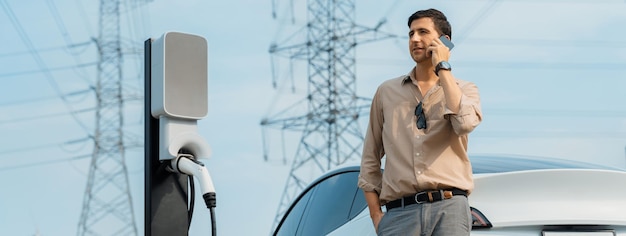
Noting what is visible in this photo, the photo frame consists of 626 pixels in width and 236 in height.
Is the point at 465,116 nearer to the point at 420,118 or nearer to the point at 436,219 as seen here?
the point at 420,118

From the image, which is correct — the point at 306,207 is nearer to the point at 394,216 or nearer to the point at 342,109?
the point at 394,216

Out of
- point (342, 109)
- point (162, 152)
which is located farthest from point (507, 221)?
point (342, 109)

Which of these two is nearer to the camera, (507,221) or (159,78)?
(507,221)

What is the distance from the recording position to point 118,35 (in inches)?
844

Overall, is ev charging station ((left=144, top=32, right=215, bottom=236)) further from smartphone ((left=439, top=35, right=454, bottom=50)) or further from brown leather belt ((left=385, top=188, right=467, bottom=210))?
smartphone ((left=439, top=35, right=454, bottom=50))

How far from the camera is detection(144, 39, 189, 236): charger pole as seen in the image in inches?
163

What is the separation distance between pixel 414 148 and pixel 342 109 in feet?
52.2

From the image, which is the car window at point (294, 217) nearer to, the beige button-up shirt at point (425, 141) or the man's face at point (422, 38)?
the beige button-up shirt at point (425, 141)

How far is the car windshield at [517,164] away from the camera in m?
3.78

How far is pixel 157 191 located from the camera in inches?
164

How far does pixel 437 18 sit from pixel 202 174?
4.42 ft

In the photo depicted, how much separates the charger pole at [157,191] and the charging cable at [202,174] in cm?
13

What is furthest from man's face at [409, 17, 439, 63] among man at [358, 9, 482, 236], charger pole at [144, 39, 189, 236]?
charger pole at [144, 39, 189, 236]

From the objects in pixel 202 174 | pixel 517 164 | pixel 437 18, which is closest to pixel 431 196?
pixel 437 18
